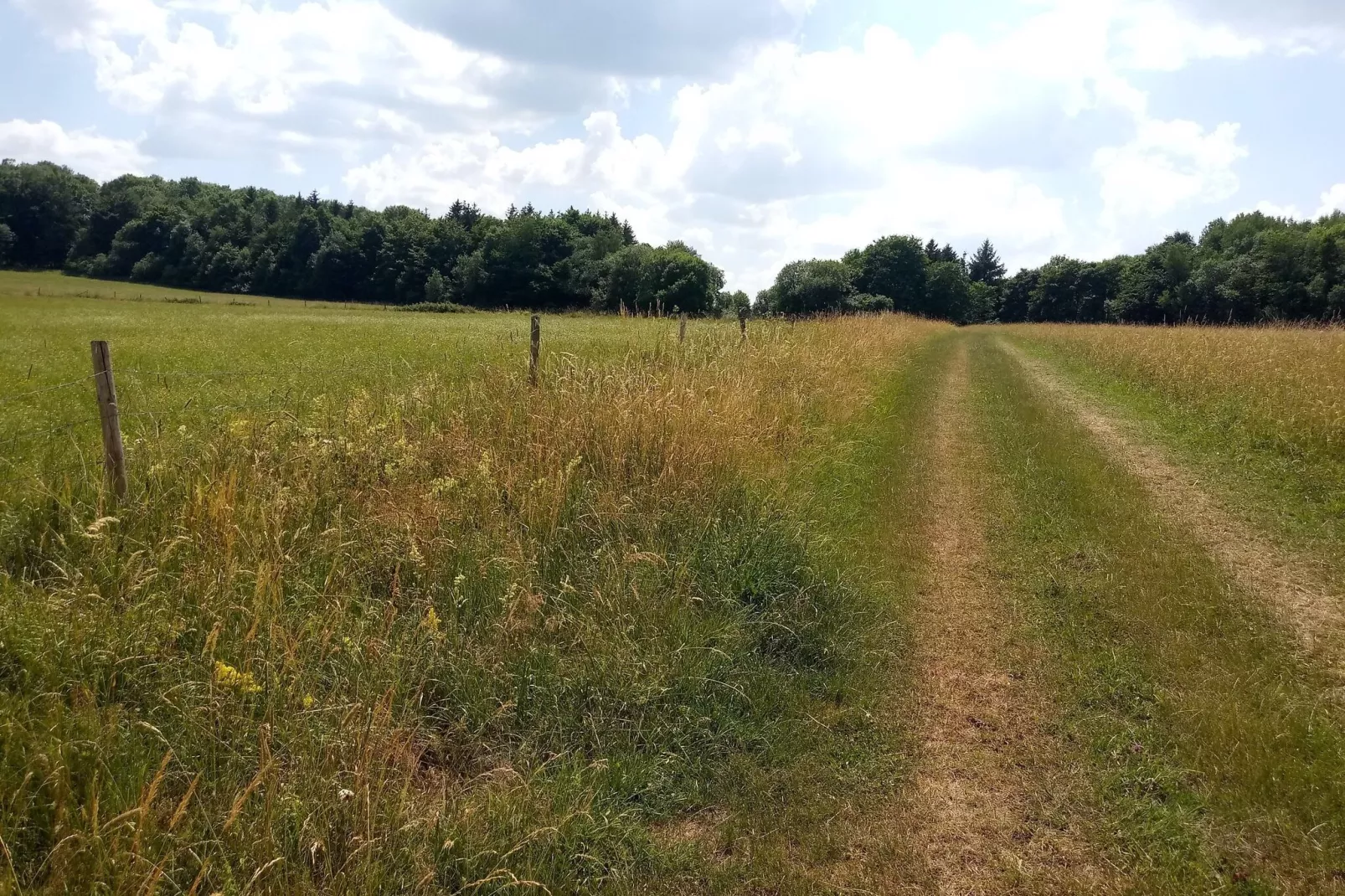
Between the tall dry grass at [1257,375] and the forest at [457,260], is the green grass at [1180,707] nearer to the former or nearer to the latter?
the tall dry grass at [1257,375]

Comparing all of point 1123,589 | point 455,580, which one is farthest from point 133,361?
point 1123,589

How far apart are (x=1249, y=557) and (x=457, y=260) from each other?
9826cm

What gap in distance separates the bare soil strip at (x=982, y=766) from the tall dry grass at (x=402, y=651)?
0.57 m

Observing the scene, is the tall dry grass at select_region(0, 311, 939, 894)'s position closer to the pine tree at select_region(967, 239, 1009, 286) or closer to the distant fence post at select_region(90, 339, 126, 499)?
the distant fence post at select_region(90, 339, 126, 499)

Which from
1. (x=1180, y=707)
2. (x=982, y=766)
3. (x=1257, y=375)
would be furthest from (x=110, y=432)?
(x=1257, y=375)

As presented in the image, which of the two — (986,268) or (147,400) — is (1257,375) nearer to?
(147,400)

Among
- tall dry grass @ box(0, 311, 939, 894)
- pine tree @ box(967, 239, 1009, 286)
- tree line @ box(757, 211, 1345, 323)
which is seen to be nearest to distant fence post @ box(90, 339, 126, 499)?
tall dry grass @ box(0, 311, 939, 894)

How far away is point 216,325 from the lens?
26.0 m

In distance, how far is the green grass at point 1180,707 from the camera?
315 centimetres

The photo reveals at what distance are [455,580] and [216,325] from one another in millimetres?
26272

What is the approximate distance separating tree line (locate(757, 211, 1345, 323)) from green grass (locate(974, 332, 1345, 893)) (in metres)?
35.3

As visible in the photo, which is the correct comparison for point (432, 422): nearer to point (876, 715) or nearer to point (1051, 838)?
point (876, 715)

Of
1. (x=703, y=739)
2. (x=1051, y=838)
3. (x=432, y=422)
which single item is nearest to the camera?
(x=1051, y=838)

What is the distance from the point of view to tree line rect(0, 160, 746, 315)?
294ft
